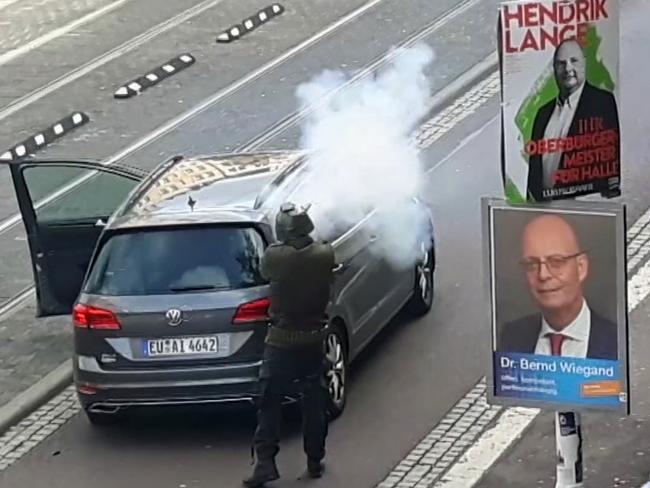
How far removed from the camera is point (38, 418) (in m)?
12.9

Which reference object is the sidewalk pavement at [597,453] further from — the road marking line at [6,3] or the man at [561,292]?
the road marking line at [6,3]

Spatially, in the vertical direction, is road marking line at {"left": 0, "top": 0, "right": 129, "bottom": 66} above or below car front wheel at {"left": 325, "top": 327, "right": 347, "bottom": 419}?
above

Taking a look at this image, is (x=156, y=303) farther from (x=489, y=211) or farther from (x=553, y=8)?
(x=553, y=8)

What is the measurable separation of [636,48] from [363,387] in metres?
10.1

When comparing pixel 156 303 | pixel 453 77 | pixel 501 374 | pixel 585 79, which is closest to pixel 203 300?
pixel 156 303

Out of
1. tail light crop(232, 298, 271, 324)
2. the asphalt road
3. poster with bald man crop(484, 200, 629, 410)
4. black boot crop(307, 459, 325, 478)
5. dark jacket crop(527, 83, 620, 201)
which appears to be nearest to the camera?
dark jacket crop(527, 83, 620, 201)

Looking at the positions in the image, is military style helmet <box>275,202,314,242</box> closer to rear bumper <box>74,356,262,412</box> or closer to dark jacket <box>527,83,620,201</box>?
rear bumper <box>74,356,262,412</box>

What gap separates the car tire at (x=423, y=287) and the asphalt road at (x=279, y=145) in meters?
0.11

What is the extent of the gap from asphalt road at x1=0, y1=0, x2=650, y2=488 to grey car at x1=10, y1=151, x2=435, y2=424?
1.17 ft

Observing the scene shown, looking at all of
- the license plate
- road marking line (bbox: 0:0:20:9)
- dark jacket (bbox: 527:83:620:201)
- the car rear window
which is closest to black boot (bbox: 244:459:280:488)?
the license plate

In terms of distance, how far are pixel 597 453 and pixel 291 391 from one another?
1976 millimetres

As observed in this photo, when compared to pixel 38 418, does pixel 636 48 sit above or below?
above

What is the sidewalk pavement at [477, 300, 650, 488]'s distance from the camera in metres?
11.1

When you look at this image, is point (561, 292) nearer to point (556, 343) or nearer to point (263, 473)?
point (556, 343)
